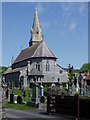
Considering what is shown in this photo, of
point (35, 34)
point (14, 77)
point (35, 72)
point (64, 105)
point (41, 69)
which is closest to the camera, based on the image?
point (64, 105)

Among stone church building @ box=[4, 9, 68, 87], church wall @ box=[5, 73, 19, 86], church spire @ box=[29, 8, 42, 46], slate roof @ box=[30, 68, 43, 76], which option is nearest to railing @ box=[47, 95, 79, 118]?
stone church building @ box=[4, 9, 68, 87]

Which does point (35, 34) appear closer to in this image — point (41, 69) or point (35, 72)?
point (41, 69)

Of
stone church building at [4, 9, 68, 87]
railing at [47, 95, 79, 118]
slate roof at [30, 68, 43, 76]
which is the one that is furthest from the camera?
stone church building at [4, 9, 68, 87]

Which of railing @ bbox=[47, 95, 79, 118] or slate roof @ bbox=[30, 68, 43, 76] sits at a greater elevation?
slate roof @ bbox=[30, 68, 43, 76]

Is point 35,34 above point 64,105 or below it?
above

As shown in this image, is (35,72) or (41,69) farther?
(41,69)

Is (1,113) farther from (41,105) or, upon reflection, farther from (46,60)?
(46,60)

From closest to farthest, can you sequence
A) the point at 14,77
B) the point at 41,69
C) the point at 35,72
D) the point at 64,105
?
the point at 64,105 → the point at 35,72 → the point at 41,69 → the point at 14,77

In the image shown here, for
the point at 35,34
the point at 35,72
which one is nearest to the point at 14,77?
the point at 35,72

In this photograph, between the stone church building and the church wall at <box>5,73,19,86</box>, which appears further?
the church wall at <box>5,73,19,86</box>

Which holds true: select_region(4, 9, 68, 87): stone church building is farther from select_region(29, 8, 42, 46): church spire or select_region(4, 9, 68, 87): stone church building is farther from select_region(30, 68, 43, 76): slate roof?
select_region(29, 8, 42, 46): church spire

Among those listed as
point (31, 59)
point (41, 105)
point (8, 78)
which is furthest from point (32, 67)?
point (41, 105)

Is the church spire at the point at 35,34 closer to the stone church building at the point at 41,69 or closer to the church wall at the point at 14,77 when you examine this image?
the church wall at the point at 14,77

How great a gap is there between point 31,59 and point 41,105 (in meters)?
32.6
